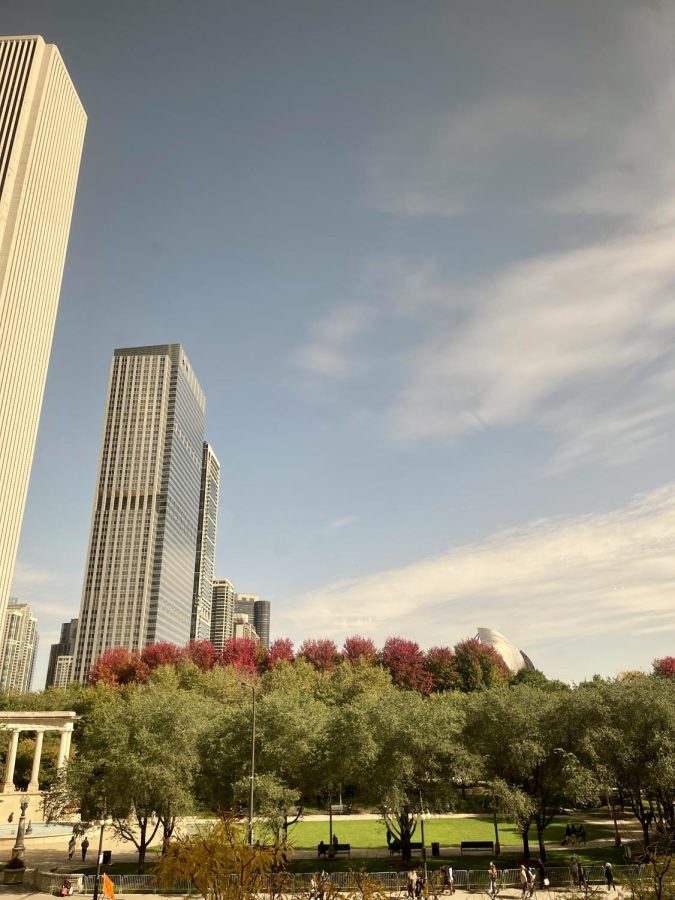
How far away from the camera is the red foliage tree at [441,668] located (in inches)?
4023

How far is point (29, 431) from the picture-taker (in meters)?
105

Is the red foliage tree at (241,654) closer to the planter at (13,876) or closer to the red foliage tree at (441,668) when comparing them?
the red foliage tree at (441,668)

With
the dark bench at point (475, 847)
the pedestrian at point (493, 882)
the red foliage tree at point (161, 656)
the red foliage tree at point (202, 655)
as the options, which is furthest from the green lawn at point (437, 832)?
the red foliage tree at point (202, 655)

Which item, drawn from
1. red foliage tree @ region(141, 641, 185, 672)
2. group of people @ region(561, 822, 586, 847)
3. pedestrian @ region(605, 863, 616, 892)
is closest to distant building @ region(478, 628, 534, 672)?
red foliage tree @ region(141, 641, 185, 672)

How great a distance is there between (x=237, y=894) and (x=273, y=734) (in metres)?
25.9

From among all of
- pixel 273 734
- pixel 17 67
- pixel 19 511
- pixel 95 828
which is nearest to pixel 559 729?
pixel 273 734

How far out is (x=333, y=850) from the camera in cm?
4134

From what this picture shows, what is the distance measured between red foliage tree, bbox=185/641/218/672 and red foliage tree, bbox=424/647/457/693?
3481 centimetres

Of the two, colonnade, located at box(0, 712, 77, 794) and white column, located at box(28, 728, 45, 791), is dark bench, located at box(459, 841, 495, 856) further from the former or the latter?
white column, located at box(28, 728, 45, 791)

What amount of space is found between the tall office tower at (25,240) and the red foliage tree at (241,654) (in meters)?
34.2

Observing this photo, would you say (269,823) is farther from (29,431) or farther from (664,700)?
(29,431)

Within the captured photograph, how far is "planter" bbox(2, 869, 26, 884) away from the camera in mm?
37656

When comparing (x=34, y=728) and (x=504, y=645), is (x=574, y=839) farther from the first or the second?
(x=504, y=645)

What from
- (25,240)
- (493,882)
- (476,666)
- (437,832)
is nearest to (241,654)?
(476,666)
